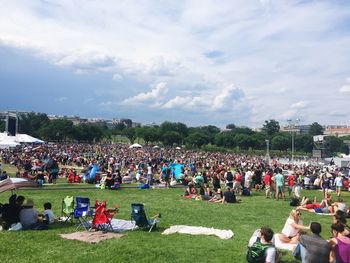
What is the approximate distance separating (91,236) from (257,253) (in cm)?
465

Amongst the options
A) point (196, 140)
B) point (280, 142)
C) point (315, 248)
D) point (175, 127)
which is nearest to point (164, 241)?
point (315, 248)

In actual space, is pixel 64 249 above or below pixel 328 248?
below

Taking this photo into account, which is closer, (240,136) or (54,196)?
(54,196)

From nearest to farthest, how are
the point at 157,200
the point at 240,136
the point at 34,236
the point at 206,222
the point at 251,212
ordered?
the point at 34,236, the point at 206,222, the point at 251,212, the point at 157,200, the point at 240,136

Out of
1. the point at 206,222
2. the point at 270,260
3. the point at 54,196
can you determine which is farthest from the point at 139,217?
the point at 54,196

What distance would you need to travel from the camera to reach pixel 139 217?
11.6 metres

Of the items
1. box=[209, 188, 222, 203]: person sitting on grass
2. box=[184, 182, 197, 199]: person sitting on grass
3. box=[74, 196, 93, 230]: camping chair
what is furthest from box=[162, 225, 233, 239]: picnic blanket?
box=[184, 182, 197, 199]: person sitting on grass

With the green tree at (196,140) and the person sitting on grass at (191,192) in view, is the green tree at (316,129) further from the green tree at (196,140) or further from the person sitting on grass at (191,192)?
the person sitting on grass at (191,192)

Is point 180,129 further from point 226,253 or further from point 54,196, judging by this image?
point 226,253

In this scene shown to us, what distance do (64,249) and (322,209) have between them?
11.0 meters

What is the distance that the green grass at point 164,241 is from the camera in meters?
8.93

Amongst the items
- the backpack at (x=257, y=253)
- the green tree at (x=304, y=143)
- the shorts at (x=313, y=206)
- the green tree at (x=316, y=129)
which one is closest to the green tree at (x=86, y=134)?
the green tree at (x=304, y=143)

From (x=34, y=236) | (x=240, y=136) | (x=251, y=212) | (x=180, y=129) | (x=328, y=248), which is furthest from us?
(x=180, y=129)

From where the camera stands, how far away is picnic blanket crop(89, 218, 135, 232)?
11641mm
